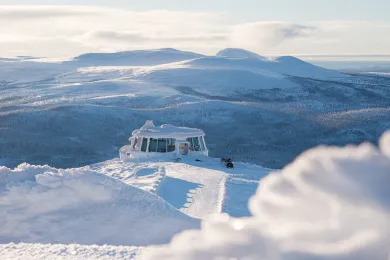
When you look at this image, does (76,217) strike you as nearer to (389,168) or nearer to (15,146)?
(389,168)

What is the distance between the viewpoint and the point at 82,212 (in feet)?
49.9

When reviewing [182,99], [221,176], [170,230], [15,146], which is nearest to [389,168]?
[170,230]

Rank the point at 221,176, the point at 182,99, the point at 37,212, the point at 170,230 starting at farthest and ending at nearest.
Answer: the point at 182,99
the point at 221,176
the point at 37,212
the point at 170,230

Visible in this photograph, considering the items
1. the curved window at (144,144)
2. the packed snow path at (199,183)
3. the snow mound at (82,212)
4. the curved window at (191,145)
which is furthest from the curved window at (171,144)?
the snow mound at (82,212)

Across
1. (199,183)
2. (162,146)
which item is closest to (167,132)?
(162,146)

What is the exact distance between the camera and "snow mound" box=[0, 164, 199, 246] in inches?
557

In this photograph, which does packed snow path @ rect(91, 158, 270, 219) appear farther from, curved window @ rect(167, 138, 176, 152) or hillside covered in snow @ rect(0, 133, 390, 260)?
curved window @ rect(167, 138, 176, 152)

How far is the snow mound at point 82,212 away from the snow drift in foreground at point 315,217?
10504 millimetres

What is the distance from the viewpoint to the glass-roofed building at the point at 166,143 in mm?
40500

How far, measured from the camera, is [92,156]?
8544cm

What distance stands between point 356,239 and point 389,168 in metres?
0.44

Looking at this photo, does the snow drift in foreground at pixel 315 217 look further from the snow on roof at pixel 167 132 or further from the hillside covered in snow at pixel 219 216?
the snow on roof at pixel 167 132

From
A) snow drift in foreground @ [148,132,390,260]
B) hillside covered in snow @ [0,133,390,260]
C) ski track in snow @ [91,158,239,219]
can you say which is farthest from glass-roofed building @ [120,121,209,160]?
snow drift in foreground @ [148,132,390,260]

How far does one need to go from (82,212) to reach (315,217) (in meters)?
12.9
